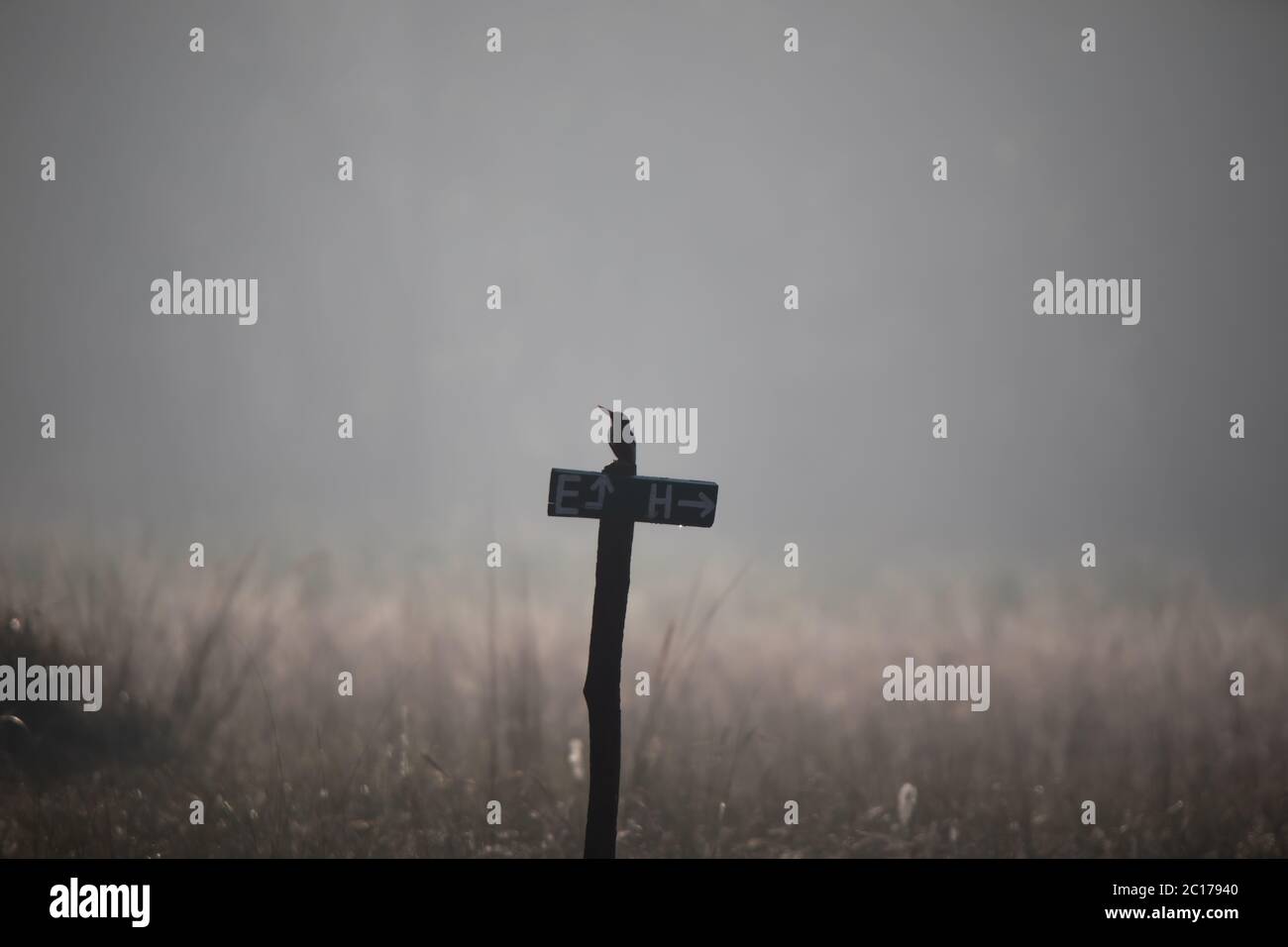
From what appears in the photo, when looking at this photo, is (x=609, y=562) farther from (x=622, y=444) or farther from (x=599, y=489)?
(x=622, y=444)

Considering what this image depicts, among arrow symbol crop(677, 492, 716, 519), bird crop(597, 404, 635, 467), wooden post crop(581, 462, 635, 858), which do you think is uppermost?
bird crop(597, 404, 635, 467)

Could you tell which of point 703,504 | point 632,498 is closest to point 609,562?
point 632,498

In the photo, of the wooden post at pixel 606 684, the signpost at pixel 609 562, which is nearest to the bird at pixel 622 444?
the signpost at pixel 609 562

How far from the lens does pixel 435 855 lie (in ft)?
18.8

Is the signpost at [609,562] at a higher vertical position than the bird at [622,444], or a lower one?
lower

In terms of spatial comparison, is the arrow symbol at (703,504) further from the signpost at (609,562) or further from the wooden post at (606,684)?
the wooden post at (606,684)

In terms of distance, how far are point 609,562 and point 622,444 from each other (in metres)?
0.65

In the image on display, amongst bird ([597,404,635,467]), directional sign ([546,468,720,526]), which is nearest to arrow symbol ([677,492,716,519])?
directional sign ([546,468,720,526])

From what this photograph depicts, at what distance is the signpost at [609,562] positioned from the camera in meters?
4.79

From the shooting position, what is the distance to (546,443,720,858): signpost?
4785 mm

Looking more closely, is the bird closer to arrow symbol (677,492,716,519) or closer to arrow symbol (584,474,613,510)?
arrow symbol (584,474,613,510)
